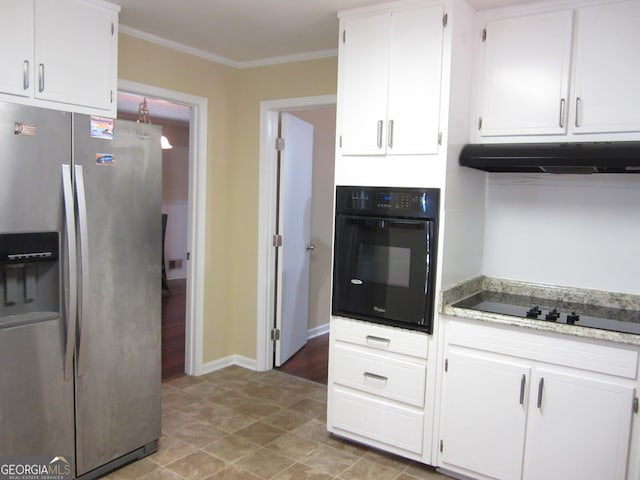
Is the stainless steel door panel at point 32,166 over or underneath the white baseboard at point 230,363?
over

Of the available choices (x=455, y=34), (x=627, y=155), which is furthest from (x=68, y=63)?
(x=627, y=155)

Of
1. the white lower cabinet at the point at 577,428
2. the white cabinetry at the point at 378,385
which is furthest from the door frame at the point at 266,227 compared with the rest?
the white lower cabinet at the point at 577,428

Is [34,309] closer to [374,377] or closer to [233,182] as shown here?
[374,377]

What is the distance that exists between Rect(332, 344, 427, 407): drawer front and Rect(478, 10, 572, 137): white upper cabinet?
Answer: 132 cm

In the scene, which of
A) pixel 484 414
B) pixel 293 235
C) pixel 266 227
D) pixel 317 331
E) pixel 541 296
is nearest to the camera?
pixel 484 414

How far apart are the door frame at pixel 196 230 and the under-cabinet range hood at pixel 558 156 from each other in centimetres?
204

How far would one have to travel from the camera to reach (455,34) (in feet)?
8.14

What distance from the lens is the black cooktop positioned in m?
2.27

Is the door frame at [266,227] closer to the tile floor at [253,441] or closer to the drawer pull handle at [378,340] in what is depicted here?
the tile floor at [253,441]

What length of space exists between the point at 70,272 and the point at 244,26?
1.82 m

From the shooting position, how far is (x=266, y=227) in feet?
13.0

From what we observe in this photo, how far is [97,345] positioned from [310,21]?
2128 millimetres

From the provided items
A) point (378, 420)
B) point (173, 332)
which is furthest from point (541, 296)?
point (173, 332)

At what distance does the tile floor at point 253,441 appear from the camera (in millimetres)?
2596
